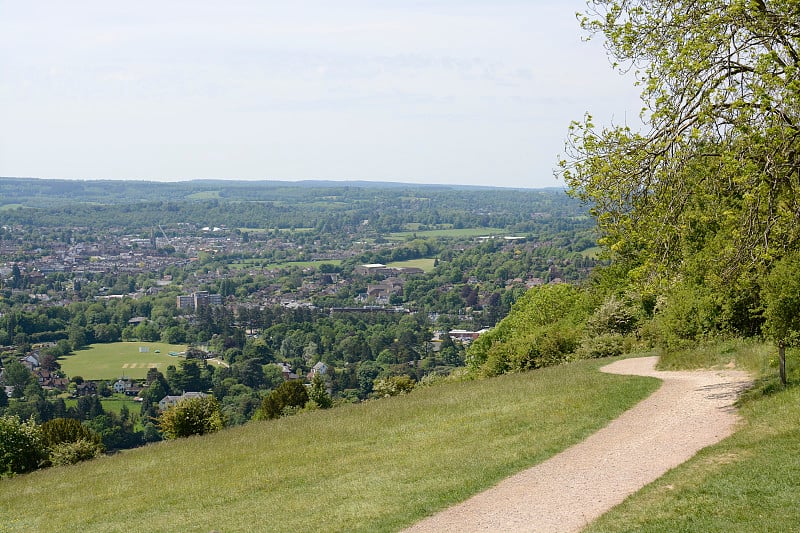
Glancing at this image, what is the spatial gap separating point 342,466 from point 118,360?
9224cm

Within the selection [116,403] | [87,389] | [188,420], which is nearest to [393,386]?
[188,420]

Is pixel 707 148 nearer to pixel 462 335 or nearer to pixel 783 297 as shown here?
pixel 783 297

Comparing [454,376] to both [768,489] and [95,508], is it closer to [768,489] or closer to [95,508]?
[95,508]

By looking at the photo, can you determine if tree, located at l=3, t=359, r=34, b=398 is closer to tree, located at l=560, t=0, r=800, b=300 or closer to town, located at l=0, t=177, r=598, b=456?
town, located at l=0, t=177, r=598, b=456

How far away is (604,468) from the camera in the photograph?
1415 cm

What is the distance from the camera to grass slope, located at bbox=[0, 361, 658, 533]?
1401cm

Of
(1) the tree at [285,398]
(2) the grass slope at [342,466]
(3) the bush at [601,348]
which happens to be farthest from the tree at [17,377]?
(3) the bush at [601,348]

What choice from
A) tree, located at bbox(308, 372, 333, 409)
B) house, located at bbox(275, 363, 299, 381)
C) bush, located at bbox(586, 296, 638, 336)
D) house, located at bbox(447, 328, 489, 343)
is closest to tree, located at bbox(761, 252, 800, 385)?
bush, located at bbox(586, 296, 638, 336)

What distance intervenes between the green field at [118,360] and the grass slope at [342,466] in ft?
232

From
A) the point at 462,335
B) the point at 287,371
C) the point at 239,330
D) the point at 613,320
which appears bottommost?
the point at 239,330

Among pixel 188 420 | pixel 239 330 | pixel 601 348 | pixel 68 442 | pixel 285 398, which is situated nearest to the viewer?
pixel 68 442

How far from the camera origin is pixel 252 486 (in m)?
16.7

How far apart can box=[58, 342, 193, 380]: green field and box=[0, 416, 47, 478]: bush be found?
207 ft

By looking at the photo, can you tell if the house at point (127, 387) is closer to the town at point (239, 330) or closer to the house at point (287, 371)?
the town at point (239, 330)
